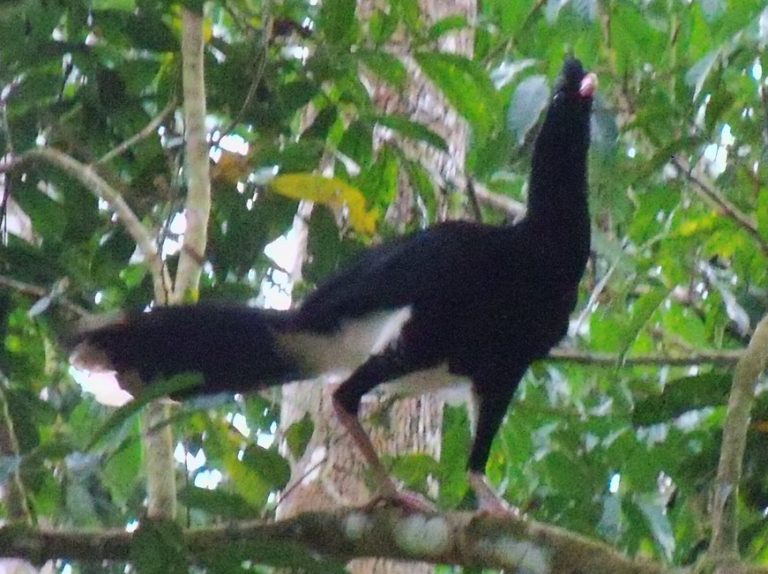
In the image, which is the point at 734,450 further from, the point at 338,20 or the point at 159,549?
the point at 338,20

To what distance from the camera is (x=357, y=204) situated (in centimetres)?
199

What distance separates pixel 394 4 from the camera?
6.90 feet

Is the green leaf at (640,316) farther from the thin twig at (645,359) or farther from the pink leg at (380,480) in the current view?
the pink leg at (380,480)

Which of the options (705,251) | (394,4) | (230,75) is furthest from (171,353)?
(705,251)

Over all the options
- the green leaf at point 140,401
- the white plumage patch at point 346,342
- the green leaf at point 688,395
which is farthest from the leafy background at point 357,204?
the green leaf at point 140,401

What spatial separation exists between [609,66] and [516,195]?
1.71 ft

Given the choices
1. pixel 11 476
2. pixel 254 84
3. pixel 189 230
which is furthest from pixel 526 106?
pixel 11 476

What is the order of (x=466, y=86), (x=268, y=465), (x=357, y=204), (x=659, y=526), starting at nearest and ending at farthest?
(x=268, y=465) → (x=659, y=526) → (x=357, y=204) → (x=466, y=86)

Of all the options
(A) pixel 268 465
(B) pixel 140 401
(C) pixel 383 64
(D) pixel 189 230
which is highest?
(C) pixel 383 64

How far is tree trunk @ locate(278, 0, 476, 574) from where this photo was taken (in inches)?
91.0

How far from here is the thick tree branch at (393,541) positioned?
5.00 feet

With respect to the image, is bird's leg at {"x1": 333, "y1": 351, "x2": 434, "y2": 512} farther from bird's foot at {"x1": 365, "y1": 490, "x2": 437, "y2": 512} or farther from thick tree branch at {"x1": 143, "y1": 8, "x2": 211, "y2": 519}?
thick tree branch at {"x1": 143, "y1": 8, "x2": 211, "y2": 519}

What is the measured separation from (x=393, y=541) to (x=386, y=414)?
2.09ft

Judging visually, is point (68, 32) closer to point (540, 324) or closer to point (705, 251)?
point (540, 324)
